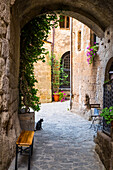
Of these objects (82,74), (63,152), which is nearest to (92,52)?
(82,74)

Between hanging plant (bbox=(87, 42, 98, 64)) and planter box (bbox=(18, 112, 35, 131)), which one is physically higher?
hanging plant (bbox=(87, 42, 98, 64))

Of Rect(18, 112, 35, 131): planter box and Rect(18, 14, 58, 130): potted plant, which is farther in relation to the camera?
Rect(18, 14, 58, 130): potted plant

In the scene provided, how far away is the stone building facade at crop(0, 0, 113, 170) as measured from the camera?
229 centimetres

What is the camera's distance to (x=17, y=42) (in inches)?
153

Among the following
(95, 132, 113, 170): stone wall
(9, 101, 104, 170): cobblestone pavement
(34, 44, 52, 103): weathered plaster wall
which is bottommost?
(9, 101, 104, 170): cobblestone pavement

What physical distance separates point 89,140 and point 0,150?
282cm

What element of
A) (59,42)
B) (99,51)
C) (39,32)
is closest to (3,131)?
(39,32)

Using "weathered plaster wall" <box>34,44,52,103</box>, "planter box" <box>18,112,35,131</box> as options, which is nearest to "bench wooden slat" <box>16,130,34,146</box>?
"planter box" <box>18,112,35,131</box>

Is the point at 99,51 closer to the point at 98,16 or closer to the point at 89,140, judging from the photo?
the point at 98,16

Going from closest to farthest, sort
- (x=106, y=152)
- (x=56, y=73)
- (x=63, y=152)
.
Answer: (x=106, y=152) → (x=63, y=152) → (x=56, y=73)

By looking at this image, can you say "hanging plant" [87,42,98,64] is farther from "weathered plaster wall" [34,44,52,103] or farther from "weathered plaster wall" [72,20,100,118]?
"weathered plaster wall" [34,44,52,103]

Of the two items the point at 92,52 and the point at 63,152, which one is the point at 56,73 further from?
the point at 63,152

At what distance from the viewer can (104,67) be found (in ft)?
19.9

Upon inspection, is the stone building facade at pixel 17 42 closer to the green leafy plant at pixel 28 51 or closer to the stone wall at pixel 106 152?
the stone wall at pixel 106 152
